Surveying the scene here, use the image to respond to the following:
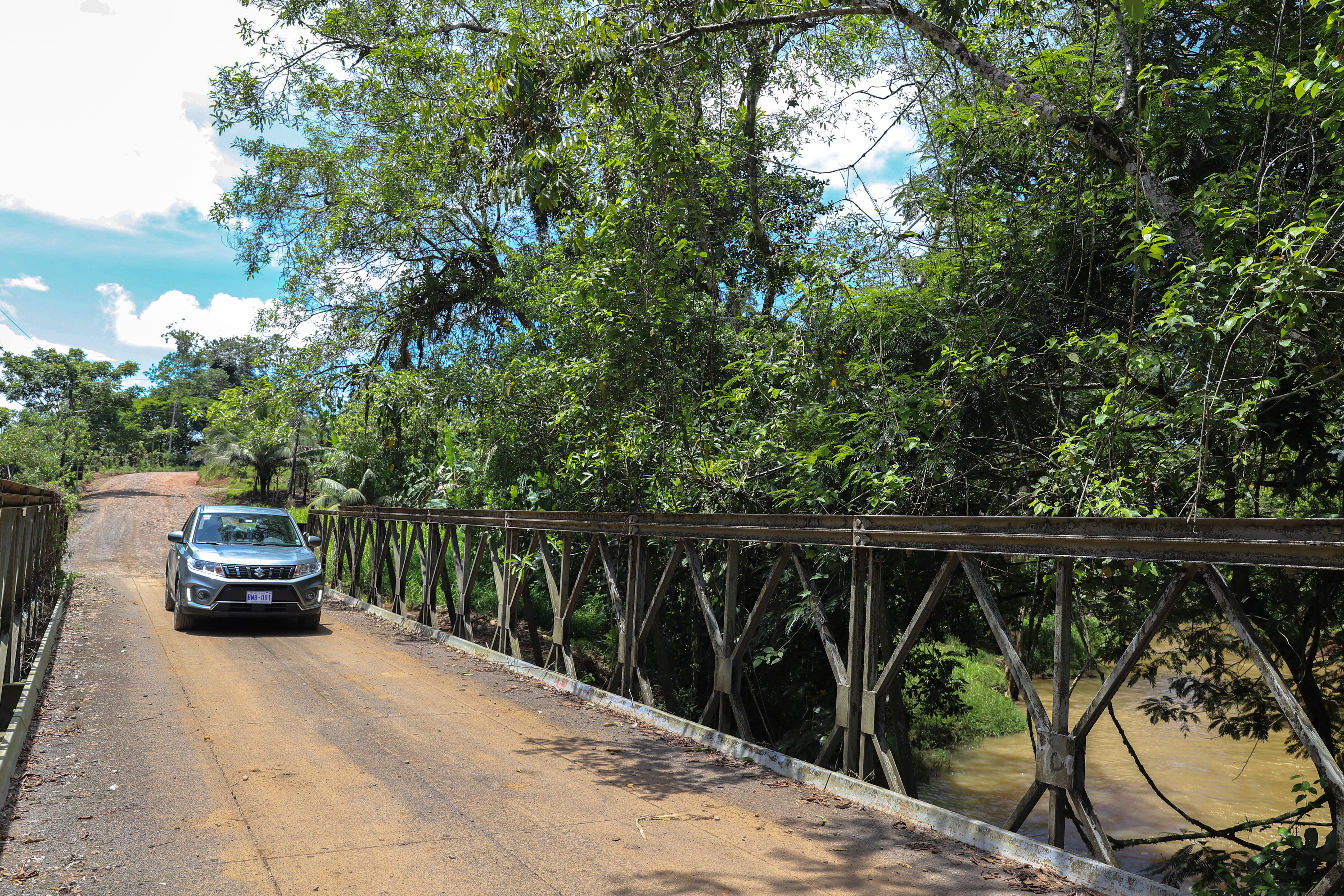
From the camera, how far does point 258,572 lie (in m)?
10.7

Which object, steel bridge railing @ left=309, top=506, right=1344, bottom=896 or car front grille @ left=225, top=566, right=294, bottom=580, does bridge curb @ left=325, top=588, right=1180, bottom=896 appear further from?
car front grille @ left=225, top=566, right=294, bottom=580

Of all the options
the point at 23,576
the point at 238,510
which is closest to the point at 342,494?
the point at 238,510

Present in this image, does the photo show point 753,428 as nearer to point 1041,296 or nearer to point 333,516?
point 1041,296

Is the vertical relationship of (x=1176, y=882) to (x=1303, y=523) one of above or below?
below

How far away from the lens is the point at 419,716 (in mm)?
6762

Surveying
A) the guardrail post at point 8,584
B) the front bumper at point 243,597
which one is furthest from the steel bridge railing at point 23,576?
the front bumper at point 243,597

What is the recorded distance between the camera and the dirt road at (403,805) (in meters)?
3.68

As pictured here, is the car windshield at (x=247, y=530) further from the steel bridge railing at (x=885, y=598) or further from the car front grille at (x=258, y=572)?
the steel bridge railing at (x=885, y=598)

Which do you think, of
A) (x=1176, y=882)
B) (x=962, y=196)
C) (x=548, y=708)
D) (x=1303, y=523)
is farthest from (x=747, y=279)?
(x=1303, y=523)

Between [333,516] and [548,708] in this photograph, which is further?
[333,516]

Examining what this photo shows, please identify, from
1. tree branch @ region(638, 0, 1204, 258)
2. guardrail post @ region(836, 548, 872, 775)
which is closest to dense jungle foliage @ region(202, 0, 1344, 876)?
tree branch @ region(638, 0, 1204, 258)

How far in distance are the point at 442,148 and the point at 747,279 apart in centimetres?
567

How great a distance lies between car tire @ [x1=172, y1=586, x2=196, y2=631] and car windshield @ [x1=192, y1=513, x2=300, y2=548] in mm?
792

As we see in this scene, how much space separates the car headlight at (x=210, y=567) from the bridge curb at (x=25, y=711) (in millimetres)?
1474
